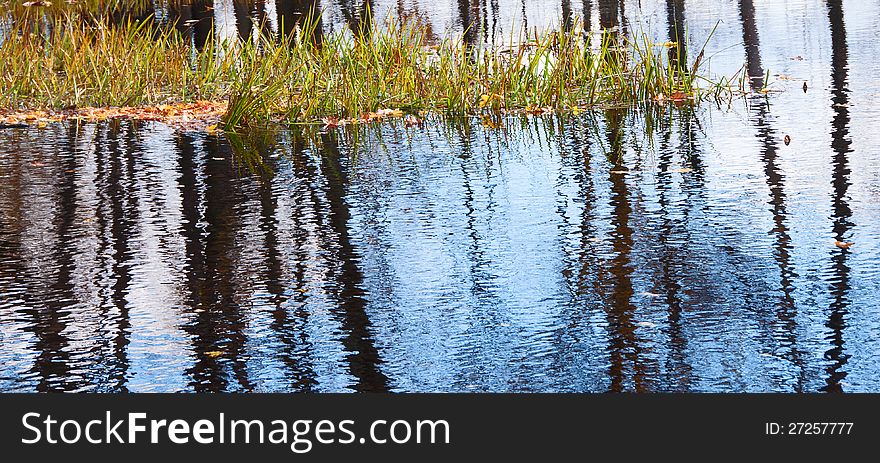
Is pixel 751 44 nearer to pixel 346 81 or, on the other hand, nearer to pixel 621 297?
pixel 346 81

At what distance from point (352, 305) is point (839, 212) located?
336 centimetres

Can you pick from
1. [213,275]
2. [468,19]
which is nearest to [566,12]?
[468,19]

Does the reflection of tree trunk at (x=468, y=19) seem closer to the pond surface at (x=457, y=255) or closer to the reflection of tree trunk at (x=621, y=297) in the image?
the pond surface at (x=457, y=255)

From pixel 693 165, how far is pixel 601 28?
35.2 ft

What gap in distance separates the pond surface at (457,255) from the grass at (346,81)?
0.57 metres

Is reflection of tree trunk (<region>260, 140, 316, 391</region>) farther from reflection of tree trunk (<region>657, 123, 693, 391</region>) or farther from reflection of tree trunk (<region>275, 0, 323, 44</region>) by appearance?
reflection of tree trunk (<region>275, 0, 323, 44</region>)

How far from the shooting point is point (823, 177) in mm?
9367

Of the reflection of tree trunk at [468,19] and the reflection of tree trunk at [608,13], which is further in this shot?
the reflection of tree trunk at [608,13]

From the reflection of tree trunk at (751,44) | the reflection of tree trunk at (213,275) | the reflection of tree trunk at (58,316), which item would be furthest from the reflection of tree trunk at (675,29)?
the reflection of tree trunk at (58,316)

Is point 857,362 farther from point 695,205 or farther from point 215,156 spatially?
point 215,156

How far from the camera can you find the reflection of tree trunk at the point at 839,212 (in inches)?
222

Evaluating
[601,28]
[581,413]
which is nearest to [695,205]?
[581,413]

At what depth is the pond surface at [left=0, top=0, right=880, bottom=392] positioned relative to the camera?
18.8 ft

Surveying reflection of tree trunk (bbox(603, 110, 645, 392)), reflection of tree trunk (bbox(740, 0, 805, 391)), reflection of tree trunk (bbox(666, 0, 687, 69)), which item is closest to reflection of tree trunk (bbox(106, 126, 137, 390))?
reflection of tree trunk (bbox(603, 110, 645, 392))
